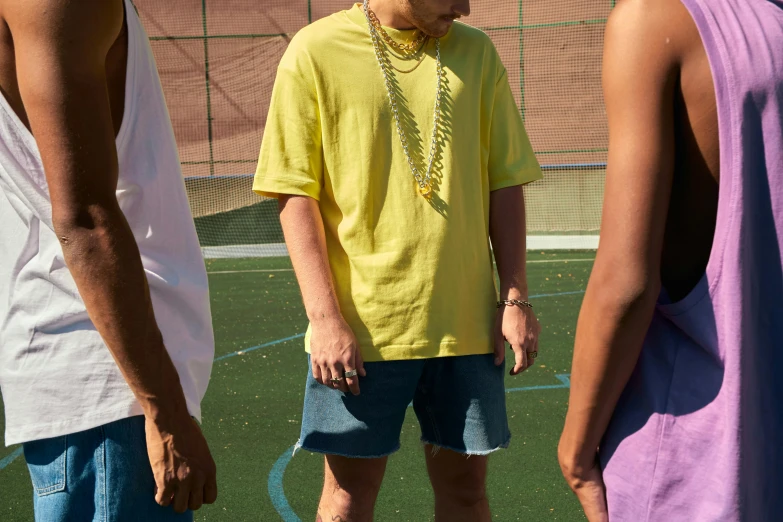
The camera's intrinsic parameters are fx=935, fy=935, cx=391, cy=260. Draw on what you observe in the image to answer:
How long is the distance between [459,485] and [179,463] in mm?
1133

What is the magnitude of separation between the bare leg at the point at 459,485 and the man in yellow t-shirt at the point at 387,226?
112mm

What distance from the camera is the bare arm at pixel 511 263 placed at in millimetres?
2348

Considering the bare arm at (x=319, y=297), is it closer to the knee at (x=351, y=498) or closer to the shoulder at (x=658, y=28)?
the knee at (x=351, y=498)

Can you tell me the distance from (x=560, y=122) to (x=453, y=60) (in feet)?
50.5

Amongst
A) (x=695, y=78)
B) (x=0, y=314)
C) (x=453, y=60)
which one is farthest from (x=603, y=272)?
(x=453, y=60)

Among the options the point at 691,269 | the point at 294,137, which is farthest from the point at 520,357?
the point at 691,269

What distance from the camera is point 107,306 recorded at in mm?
1377

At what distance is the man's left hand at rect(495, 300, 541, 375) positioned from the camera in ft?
7.62

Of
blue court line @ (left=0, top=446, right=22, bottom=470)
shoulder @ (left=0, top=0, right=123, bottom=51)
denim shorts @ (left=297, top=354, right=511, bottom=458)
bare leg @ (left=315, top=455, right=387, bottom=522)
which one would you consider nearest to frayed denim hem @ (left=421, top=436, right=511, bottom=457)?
denim shorts @ (left=297, top=354, right=511, bottom=458)

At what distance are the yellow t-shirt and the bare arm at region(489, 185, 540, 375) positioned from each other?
91 millimetres

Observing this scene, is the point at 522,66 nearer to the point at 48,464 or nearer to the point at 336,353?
the point at 336,353

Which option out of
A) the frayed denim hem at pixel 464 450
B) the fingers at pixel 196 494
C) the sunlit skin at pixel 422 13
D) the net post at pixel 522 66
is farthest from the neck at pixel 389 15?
the net post at pixel 522 66

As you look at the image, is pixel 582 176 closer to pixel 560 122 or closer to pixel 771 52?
pixel 560 122

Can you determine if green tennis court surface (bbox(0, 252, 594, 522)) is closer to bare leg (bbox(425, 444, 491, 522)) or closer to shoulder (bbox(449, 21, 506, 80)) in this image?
bare leg (bbox(425, 444, 491, 522))
